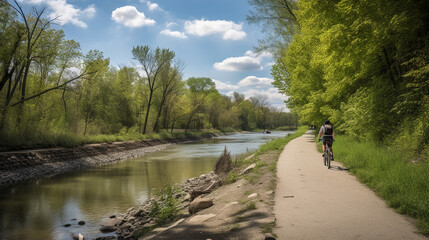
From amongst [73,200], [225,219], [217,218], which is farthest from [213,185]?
[73,200]

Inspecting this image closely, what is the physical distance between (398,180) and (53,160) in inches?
822

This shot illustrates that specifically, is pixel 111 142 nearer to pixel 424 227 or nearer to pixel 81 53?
pixel 81 53

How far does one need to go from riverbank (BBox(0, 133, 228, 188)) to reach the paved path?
1478cm

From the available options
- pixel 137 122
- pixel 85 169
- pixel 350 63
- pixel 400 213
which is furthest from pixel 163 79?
pixel 400 213

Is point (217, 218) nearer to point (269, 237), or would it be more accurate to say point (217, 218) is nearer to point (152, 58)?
point (269, 237)

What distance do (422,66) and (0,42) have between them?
77.7 ft

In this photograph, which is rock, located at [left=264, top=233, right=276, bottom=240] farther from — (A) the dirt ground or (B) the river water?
(B) the river water

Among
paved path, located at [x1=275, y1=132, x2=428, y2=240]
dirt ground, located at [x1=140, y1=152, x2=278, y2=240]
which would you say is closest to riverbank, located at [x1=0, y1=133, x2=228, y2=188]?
dirt ground, located at [x1=140, y1=152, x2=278, y2=240]

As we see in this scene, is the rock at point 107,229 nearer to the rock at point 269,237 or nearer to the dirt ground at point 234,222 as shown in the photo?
the dirt ground at point 234,222

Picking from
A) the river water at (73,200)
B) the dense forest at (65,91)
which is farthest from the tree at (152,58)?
the river water at (73,200)

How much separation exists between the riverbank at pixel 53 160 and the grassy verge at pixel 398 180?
54.5ft

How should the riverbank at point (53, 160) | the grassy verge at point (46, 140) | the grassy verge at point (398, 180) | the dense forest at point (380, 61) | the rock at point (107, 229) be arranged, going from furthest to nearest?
1. the grassy verge at point (46, 140)
2. the riverbank at point (53, 160)
3. the dense forest at point (380, 61)
4. the rock at point (107, 229)
5. the grassy verge at point (398, 180)

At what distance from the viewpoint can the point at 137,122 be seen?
44.1 meters

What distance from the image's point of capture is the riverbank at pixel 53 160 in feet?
52.3
